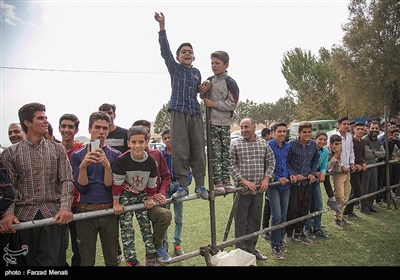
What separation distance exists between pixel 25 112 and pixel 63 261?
145 centimetres

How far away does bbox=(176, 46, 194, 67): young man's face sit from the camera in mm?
3238

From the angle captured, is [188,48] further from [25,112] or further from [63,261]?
[63,261]

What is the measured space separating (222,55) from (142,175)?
1751mm

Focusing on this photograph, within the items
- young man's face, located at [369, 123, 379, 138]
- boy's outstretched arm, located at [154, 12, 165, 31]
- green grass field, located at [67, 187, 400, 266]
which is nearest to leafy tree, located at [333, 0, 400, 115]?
young man's face, located at [369, 123, 379, 138]

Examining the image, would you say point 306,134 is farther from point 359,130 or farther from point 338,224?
point 359,130

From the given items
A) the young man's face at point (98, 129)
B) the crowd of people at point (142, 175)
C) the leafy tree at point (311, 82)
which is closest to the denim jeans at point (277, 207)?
the crowd of people at point (142, 175)

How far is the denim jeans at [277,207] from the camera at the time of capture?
4371 millimetres

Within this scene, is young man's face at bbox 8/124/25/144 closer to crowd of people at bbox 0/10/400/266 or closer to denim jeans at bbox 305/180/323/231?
crowd of people at bbox 0/10/400/266

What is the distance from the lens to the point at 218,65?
11.4ft

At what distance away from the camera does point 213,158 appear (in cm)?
341

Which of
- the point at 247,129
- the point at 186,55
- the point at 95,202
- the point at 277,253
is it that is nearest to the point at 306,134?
the point at 247,129

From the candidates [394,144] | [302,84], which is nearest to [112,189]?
[394,144]

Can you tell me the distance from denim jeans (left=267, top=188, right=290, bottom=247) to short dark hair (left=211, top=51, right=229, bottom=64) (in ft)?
7.25

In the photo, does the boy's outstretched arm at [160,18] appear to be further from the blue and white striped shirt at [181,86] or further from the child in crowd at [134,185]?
the child in crowd at [134,185]
